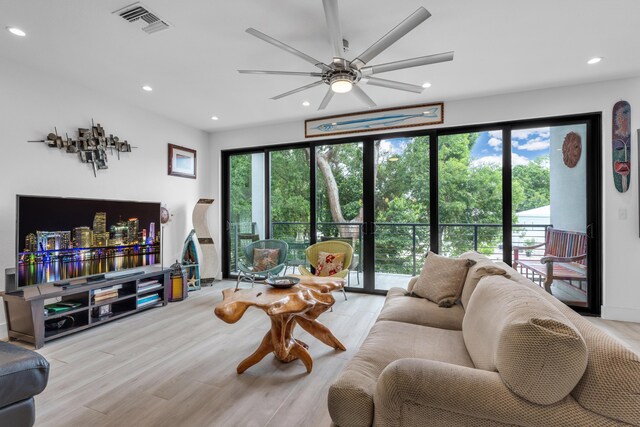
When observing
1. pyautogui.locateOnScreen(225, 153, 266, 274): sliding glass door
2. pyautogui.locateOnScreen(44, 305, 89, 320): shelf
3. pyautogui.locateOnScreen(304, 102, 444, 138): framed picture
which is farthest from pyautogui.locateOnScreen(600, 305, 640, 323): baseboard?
pyautogui.locateOnScreen(44, 305, 89, 320): shelf

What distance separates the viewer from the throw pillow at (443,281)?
241cm

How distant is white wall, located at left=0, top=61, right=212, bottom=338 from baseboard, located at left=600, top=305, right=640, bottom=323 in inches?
217

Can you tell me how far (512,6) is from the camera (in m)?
2.08

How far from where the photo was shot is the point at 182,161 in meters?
4.77

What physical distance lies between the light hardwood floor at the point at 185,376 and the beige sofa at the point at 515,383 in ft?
2.21

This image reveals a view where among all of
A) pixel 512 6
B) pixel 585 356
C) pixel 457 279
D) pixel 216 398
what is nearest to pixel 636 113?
pixel 512 6

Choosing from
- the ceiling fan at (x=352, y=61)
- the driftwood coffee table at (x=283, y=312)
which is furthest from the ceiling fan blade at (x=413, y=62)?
the driftwood coffee table at (x=283, y=312)

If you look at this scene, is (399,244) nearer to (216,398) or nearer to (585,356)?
(216,398)

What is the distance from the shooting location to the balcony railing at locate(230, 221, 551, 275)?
3789mm

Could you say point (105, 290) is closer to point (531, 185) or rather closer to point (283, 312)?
point (283, 312)

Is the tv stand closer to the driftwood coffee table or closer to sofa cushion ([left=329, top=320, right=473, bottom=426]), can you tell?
the driftwood coffee table

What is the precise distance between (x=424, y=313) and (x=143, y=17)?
2.93m

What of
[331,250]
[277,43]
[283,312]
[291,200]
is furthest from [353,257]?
[277,43]

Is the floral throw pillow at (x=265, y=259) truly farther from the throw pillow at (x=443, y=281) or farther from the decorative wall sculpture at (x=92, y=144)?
the throw pillow at (x=443, y=281)
